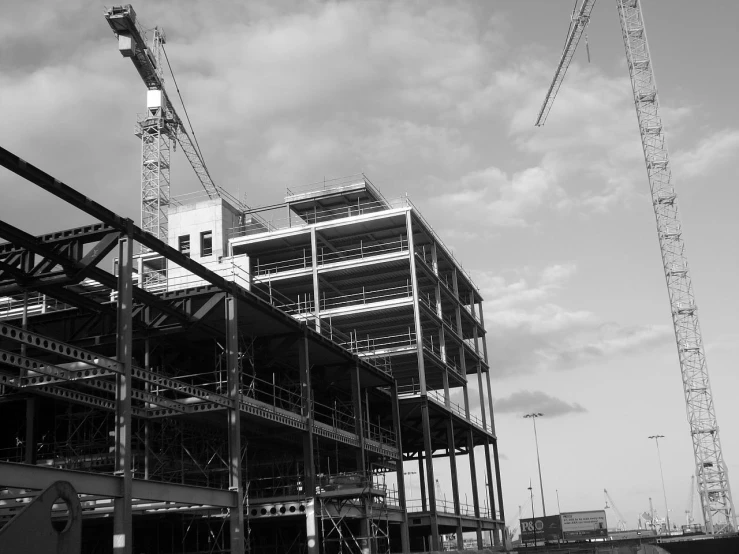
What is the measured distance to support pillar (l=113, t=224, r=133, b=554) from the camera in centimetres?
2486

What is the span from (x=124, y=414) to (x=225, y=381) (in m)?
12.7

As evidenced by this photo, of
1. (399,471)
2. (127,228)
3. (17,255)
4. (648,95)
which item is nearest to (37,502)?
(127,228)

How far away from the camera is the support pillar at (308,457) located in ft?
124

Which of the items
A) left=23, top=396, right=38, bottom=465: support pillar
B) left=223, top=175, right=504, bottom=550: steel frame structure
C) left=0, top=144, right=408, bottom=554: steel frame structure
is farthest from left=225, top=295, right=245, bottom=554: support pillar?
left=223, top=175, right=504, bottom=550: steel frame structure

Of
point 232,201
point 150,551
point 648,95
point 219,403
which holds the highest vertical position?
point 648,95

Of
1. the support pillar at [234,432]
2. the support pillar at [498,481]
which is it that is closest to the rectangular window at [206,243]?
the support pillar at [498,481]

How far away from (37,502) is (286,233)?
52.4m

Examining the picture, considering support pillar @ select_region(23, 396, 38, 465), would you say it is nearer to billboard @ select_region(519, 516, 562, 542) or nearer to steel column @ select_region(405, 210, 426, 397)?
steel column @ select_region(405, 210, 426, 397)

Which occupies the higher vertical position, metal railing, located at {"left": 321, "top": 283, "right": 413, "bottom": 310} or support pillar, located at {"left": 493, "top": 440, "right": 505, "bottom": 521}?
metal railing, located at {"left": 321, "top": 283, "right": 413, "bottom": 310}

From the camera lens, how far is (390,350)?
62.5m

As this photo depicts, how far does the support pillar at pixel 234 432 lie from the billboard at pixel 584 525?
96.5m

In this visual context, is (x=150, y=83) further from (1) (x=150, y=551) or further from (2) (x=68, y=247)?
(2) (x=68, y=247)

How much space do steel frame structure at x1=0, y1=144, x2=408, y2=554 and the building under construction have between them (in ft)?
0.33

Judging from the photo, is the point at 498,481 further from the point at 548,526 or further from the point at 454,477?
the point at 548,526
